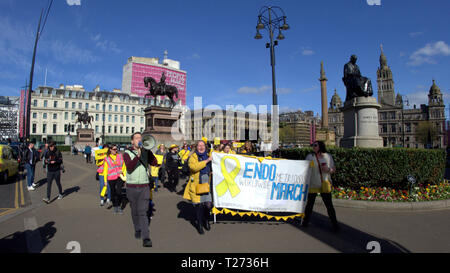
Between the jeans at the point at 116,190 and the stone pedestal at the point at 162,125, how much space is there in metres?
16.0

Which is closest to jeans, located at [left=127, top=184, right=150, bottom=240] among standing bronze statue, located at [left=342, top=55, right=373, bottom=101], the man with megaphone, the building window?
the man with megaphone

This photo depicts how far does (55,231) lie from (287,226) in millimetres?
4692

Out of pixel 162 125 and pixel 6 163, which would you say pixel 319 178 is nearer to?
pixel 6 163

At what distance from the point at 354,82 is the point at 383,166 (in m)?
4.42

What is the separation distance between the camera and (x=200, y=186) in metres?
5.00

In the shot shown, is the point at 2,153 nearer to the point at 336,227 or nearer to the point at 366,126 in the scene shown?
the point at 336,227

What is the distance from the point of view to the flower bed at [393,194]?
6824mm

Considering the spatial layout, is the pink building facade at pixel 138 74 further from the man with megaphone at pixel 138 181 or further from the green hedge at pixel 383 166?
the man with megaphone at pixel 138 181

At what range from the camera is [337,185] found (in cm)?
782

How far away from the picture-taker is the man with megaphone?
4535 millimetres

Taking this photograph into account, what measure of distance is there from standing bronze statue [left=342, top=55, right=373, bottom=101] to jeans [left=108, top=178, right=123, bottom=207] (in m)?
9.30

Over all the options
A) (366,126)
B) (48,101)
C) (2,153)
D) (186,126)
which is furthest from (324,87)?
(48,101)

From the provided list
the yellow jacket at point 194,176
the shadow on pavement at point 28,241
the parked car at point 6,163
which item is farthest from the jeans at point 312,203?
the parked car at point 6,163

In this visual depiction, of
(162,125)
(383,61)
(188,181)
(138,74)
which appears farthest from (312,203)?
(383,61)
